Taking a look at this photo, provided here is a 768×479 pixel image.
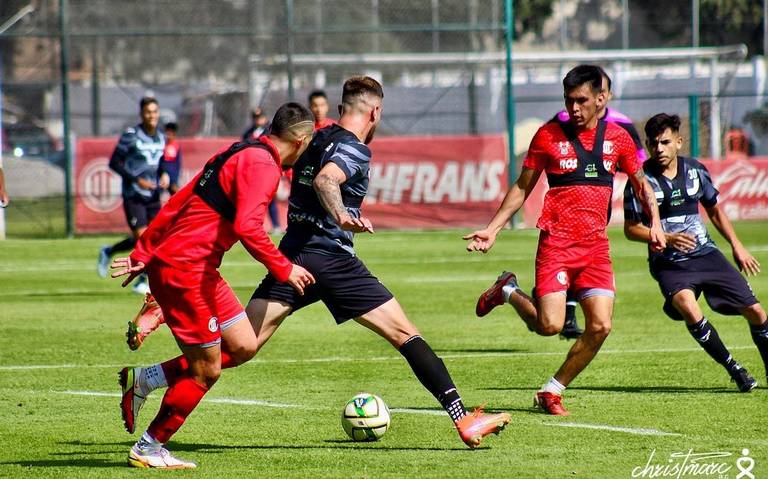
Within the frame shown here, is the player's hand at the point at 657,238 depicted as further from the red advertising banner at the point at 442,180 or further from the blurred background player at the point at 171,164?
the red advertising banner at the point at 442,180

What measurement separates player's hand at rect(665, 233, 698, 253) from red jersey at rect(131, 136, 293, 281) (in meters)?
3.64

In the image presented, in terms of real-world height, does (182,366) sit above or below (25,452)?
above

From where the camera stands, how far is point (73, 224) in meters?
26.2

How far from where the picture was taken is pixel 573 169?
895 cm

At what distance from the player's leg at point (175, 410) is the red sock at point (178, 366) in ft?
0.81

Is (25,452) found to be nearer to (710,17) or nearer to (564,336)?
(564,336)

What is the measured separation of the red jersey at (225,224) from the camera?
695 centimetres

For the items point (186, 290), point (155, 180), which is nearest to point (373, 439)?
point (186, 290)

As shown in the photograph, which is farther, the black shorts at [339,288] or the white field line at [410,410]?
the white field line at [410,410]

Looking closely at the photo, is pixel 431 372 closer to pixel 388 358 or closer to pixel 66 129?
pixel 388 358

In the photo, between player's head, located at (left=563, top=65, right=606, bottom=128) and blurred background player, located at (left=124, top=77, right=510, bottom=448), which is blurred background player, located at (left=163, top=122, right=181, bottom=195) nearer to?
player's head, located at (left=563, top=65, right=606, bottom=128)

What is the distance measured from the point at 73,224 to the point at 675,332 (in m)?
16.0

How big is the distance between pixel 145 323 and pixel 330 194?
1469mm

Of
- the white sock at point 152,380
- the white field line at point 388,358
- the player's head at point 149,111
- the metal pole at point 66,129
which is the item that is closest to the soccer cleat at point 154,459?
the white sock at point 152,380
